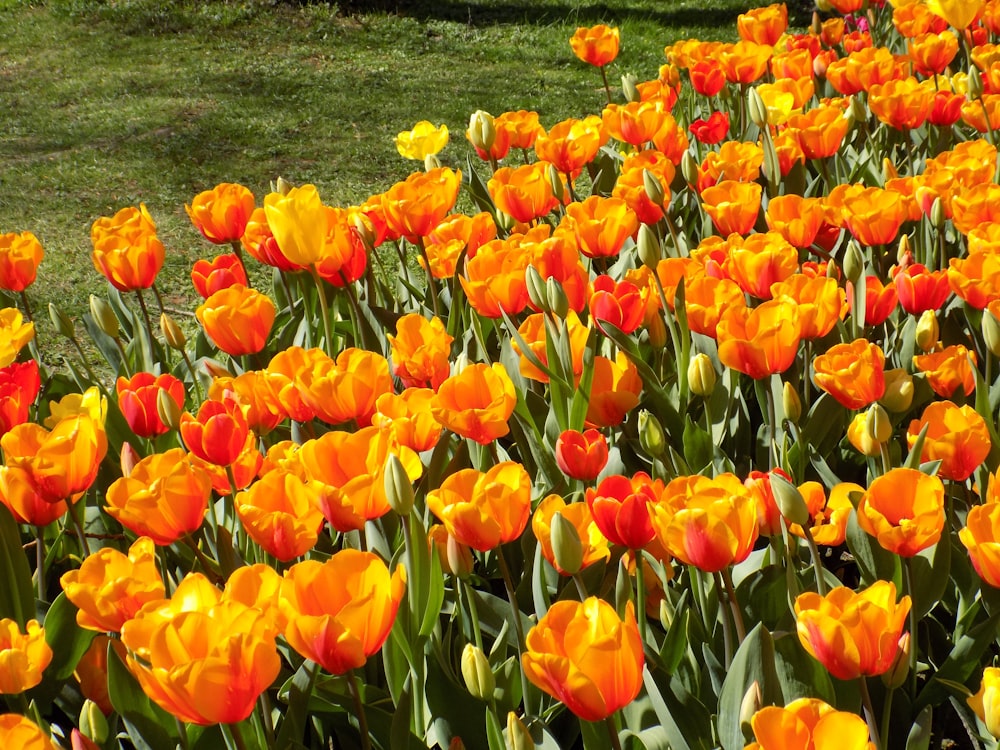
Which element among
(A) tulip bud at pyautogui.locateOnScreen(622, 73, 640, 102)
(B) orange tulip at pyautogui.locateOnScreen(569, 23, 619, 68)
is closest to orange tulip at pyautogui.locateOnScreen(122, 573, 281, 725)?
(A) tulip bud at pyautogui.locateOnScreen(622, 73, 640, 102)

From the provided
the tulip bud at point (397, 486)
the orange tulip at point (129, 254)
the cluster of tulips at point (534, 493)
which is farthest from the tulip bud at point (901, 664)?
the orange tulip at point (129, 254)

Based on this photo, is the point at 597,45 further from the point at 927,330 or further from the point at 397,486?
the point at 397,486

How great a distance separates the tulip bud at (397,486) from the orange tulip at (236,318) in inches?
26.3

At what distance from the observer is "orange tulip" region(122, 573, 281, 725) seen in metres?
0.89

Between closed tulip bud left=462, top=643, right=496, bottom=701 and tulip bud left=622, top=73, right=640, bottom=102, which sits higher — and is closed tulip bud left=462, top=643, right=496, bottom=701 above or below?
below

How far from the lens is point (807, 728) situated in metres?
0.83

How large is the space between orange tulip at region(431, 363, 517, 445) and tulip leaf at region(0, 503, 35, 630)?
53 cm

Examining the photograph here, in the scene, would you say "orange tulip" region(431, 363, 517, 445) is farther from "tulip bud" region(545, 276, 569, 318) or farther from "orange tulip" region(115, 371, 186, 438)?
"orange tulip" region(115, 371, 186, 438)

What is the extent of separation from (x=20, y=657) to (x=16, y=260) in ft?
3.77

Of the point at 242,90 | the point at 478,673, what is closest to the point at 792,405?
the point at 478,673

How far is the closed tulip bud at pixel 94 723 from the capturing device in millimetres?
1105

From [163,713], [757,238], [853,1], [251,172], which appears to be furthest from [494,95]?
[163,713]

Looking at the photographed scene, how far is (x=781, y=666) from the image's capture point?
114 cm

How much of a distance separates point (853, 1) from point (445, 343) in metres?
2.48
